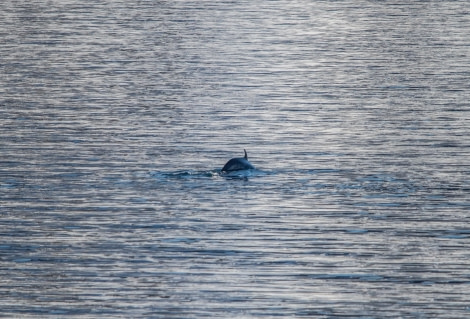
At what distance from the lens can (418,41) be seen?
6222 centimetres

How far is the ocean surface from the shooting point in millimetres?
21500

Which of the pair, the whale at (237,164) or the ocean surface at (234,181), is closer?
the ocean surface at (234,181)

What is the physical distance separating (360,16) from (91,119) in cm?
4129

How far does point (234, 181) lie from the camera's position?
30375 mm

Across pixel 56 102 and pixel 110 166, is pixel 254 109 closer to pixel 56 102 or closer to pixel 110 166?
pixel 56 102

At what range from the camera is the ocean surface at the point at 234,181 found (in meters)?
21.5

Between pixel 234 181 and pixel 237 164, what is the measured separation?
53 centimetres

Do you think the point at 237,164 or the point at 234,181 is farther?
the point at 237,164

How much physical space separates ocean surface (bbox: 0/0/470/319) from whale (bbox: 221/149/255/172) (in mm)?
195

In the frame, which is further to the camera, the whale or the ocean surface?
the whale

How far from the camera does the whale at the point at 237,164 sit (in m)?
30.6

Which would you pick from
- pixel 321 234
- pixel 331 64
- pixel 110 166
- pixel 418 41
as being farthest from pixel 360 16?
pixel 321 234

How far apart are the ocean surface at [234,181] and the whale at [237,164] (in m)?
0.19

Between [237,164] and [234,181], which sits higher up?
[237,164]
